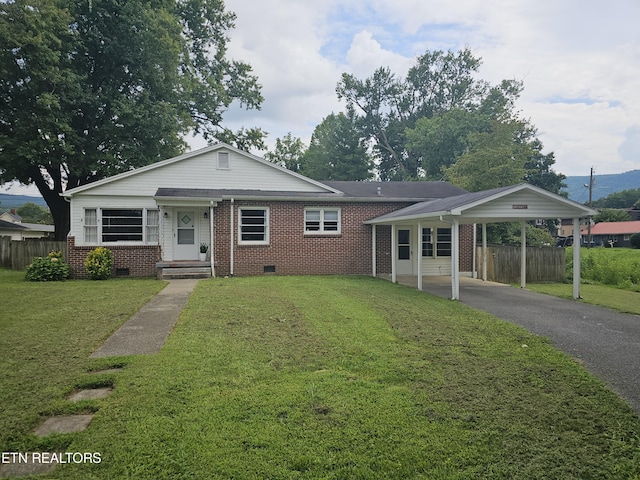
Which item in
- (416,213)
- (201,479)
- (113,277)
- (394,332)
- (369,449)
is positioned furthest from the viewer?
(113,277)

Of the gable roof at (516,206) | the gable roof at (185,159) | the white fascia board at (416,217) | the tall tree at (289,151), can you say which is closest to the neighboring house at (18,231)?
the gable roof at (185,159)

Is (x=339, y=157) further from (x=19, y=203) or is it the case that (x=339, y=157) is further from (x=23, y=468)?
(x=19, y=203)

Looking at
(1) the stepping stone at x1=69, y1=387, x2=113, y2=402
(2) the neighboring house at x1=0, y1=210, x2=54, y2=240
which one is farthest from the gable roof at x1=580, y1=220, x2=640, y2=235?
(2) the neighboring house at x1=0, y1=210, x2=54, y2=240

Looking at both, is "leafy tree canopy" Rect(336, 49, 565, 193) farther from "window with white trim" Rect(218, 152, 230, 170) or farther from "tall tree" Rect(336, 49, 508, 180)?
"window with white trim" Rect(218, 152, 230, 170)

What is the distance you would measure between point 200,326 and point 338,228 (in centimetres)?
944

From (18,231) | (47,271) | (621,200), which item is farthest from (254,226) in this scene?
(621,200)

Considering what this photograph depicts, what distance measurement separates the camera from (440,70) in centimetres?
5003

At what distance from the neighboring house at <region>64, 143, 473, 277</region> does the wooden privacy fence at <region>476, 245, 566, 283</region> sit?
123 cm

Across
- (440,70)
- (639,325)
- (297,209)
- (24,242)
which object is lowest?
(639,325)

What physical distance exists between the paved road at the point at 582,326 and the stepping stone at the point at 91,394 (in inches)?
204

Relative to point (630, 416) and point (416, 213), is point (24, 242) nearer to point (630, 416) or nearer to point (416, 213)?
point (416, 213)

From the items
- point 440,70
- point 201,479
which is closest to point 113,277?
point 201,479

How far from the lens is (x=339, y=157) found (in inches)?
1764

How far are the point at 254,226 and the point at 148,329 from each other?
341 inches
